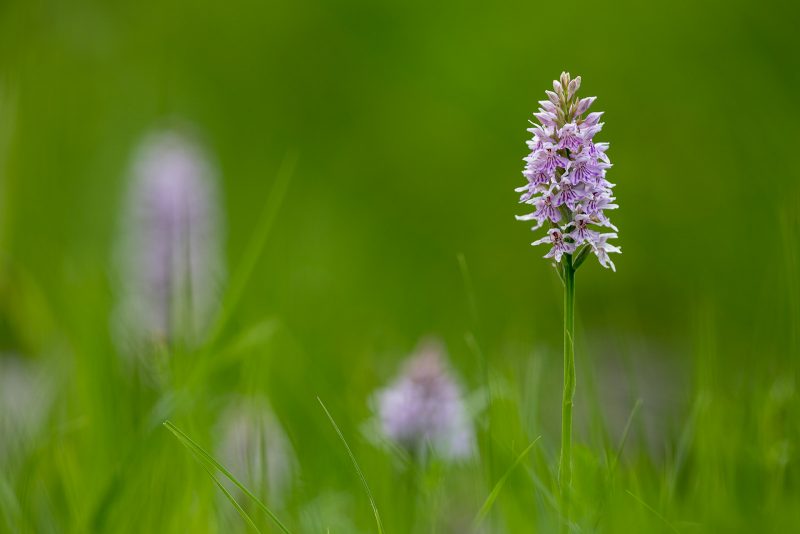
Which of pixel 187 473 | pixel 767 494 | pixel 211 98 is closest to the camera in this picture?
pixel 767 494

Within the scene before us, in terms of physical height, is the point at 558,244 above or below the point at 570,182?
below

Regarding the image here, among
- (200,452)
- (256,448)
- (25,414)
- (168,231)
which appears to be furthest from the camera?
(168,231)

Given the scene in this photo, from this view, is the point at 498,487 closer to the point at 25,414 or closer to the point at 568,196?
the point at 568,196

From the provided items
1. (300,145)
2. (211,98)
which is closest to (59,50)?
(211,98)

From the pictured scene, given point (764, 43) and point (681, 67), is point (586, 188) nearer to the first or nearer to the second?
point (764, 43)

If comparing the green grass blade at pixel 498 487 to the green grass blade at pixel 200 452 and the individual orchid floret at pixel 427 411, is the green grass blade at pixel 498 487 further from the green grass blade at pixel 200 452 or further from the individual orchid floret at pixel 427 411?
the individual orchid floret at pixel 427 411

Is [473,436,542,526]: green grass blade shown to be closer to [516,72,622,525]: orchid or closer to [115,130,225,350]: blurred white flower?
[516,72,622,525]: orchid

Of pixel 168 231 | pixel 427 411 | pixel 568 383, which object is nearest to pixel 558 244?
pixel 568 383

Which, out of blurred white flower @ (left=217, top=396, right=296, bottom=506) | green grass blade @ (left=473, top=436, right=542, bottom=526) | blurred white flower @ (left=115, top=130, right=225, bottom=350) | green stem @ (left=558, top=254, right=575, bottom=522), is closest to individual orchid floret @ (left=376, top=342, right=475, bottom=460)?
blurred white flower @ (left=217, top=396, right=296, bottom=506)
